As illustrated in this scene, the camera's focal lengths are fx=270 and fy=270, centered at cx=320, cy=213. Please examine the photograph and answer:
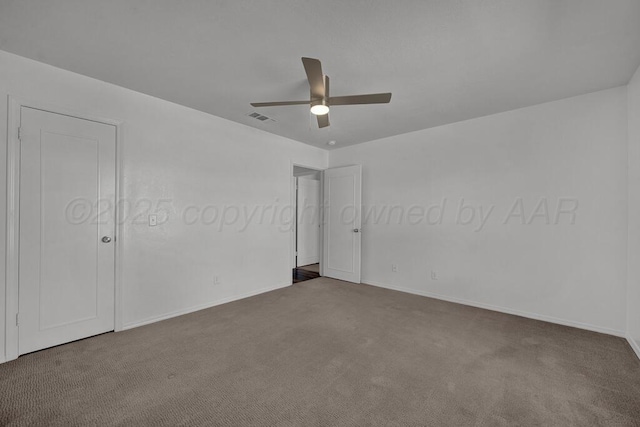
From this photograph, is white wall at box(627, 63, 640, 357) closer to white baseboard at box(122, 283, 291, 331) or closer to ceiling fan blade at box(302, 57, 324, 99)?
ceiling fan blade at box(302, 57, 324, 99)

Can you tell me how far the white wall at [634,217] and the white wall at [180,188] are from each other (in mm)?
4254

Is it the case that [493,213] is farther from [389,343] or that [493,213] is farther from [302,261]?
[302,261]

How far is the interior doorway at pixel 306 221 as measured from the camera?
6.49 m

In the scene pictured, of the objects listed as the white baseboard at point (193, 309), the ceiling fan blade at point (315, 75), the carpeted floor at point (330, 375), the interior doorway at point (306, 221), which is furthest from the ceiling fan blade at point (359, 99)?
the interior doorway at point (306, 221)

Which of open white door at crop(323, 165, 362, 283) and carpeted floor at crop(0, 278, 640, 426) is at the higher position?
open white door at crop(323, 165, 362, 283)

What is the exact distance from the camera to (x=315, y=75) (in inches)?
79.8

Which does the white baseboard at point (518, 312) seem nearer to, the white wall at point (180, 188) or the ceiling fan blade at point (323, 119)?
the white wall at point (180, 188)

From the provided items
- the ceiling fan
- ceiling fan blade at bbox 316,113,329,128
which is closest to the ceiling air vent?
ceiling fan blade at bbox 316,113,329,128

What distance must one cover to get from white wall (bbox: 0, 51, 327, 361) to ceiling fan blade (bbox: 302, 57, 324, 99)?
2061 mm

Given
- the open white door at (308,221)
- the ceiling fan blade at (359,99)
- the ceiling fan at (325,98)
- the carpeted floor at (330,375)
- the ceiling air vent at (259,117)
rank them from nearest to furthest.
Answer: the carpeted floor at (330,375) → the ceiling fan at (325,98) → the ceiling fan blade at (359,99) → the ceiling air vent at (259,117) → the open white door at (308,221)

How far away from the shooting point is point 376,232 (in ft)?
16.2

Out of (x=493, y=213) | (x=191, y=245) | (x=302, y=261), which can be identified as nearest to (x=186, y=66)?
(x=191, y=245)

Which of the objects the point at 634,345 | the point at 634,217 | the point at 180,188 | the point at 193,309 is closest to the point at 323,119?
the point at 180,188

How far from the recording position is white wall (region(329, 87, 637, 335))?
9.69ft
